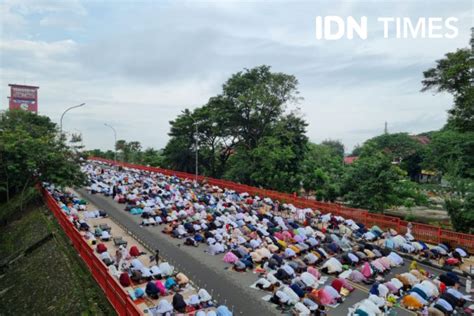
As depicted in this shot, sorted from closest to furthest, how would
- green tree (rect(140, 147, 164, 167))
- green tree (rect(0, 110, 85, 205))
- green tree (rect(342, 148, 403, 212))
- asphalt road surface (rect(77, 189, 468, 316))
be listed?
asphalt road surface (rect(77, 189, 468, 316)), green tree (rect(342, 148, 403, 212)), green tree (rect(0, 110, 85, 205)), green tree (rect(140, 147, 164, 167))

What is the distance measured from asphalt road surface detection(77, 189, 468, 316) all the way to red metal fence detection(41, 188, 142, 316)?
4.74 metres

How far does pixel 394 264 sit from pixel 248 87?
114 ft

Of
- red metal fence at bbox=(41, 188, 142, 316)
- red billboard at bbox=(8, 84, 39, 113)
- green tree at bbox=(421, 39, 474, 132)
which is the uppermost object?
red billboard at bbox=(8, 84, 39, 113)

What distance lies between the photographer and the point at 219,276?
730 inches

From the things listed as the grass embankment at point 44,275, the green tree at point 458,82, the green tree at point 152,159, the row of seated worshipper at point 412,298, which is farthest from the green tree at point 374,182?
the green tree at point 152,159

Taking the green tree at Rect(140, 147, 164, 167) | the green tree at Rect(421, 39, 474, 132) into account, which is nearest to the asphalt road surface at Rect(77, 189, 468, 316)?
the green tree at Rect(421, 39, 474, 132)

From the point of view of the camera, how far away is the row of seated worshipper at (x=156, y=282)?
1426 centimetres

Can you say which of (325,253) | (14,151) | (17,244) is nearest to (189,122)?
(14,151)

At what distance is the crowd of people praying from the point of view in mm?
15344

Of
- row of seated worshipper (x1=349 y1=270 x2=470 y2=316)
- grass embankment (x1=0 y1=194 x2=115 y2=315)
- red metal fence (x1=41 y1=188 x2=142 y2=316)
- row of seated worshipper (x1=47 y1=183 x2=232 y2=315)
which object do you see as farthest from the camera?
grass embankment (x1=0 y1=194 x2=115 y2=315)

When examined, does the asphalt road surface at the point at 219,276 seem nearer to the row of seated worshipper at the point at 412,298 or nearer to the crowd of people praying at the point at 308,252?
the crowd of people praying at the point at 308,252

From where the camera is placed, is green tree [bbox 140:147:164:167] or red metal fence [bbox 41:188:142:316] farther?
green tree [bbox 140:147:164:167]

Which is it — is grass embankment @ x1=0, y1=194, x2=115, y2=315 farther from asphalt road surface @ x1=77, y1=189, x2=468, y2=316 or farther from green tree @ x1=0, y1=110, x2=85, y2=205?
asphalt road surface @ x1=77, y1=189, x2=468, y2=316

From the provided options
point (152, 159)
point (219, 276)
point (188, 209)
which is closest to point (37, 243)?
point (188, 209)
